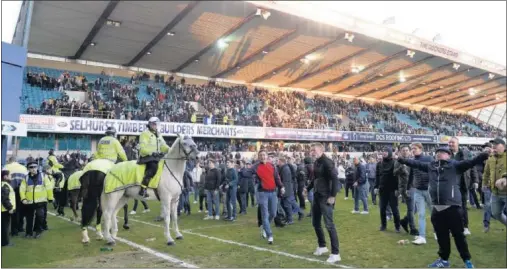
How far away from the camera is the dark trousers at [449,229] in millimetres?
5598

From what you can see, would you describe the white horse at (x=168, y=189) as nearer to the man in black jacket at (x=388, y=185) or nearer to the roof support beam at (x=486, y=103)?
the man in black jacket at (x=388, y=185)

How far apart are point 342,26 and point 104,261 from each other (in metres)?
26.5

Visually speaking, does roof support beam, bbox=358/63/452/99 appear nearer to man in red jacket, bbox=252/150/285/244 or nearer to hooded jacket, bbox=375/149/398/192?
hooded jacket, bbox=375/149/398/192

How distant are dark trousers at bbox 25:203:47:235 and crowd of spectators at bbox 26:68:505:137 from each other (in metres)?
16.3

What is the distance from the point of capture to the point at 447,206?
566cm

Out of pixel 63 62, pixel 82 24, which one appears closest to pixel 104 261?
pixel 82 24

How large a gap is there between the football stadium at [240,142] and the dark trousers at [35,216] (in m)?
0.05

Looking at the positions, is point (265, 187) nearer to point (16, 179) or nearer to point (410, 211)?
point (410, 211)

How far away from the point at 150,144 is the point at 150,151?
0.15 m

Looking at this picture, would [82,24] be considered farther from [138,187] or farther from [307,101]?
[307,101]

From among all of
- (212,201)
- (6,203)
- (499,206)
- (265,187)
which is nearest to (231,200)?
(212,201)

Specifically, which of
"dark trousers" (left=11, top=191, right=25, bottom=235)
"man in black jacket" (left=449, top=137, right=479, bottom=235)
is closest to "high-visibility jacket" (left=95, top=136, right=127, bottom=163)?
"dark trousers" (left=11, top=191, right=25, bottom=235)

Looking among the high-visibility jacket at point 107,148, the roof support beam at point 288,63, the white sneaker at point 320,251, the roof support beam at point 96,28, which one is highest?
the roof support beam at point 288,63

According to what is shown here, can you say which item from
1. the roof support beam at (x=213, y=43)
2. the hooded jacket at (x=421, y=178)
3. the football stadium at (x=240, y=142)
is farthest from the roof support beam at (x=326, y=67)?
the hooded jacket at (x=421, y=178)
